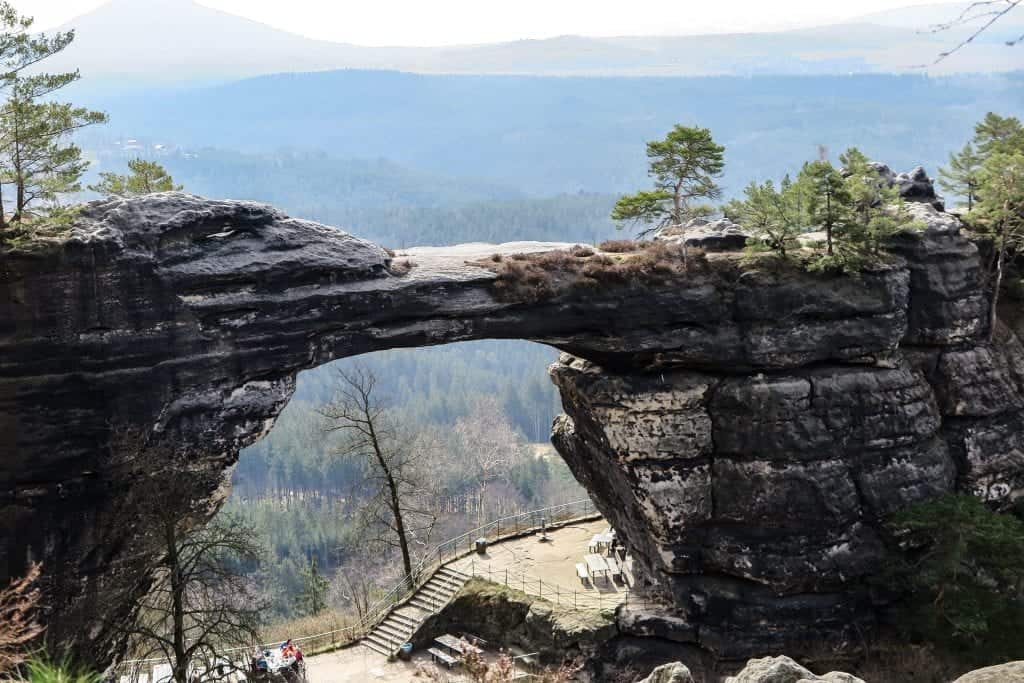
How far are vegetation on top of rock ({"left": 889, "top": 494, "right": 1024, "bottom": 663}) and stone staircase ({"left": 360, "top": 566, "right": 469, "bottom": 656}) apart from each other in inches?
628

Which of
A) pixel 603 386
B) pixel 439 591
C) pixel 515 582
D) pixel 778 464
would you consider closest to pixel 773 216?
pixel 603 386

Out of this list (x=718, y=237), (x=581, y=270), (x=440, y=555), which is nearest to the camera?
(x=581, y=270)

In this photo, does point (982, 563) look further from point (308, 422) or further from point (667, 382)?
point (308, 422)

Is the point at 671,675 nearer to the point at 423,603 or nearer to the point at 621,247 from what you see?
the point at 621,247

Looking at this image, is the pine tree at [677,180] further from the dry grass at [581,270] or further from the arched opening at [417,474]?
the arched opening at [417,474]

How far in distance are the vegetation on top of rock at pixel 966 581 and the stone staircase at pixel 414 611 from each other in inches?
628

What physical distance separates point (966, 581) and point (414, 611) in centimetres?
1933

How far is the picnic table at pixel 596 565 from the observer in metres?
39.3

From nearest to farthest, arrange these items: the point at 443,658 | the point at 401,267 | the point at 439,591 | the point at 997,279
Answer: the point at 401,267 < the point at 443,658 < the point at 997,279 < the point at 439,591

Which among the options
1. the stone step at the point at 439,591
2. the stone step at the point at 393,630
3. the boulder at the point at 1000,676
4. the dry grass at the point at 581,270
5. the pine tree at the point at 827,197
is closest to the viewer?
the boulder at the point at 1000,676

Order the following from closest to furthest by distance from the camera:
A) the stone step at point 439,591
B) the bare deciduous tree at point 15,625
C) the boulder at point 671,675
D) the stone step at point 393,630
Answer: the boulder at point 671,675 → the bare deciduous tree at point 15,625 → the stone step at point 393,630 → the stone step at point 439,591

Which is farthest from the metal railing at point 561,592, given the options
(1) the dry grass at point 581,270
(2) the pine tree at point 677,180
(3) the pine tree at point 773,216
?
(2) the pine tree at point 677,180

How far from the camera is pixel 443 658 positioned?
36906mm

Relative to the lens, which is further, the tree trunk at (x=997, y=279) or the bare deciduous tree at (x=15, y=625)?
the tree trunk at (x=997, y=279)
